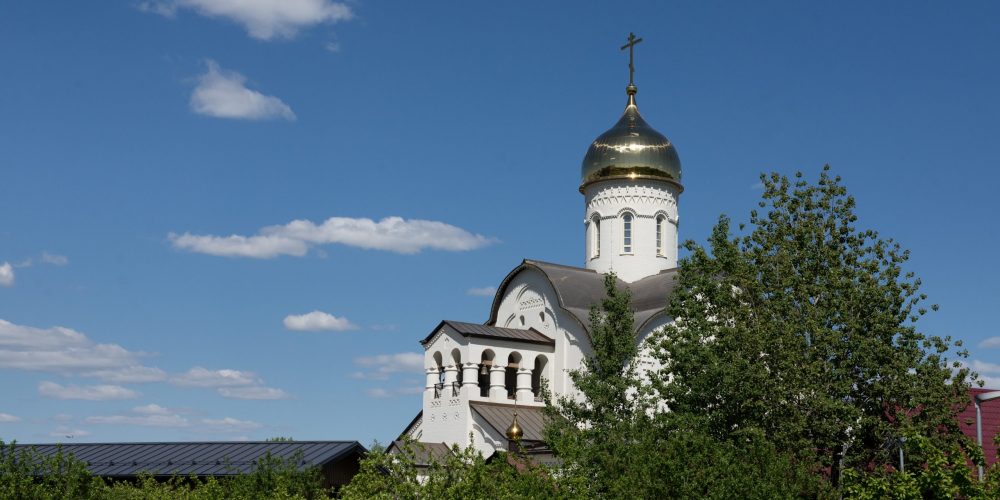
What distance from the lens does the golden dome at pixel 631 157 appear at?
34.5 m

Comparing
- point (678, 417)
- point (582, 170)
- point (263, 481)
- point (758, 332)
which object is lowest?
point (263, 481)

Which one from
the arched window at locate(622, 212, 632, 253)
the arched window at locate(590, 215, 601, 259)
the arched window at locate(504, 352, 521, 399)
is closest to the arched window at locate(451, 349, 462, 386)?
the arched window at locate(504, 352, 521, 399)

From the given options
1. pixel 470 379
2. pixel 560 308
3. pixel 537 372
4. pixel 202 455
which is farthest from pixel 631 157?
pixel 202 455

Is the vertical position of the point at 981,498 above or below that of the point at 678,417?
below

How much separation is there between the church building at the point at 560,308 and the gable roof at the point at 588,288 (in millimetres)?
39

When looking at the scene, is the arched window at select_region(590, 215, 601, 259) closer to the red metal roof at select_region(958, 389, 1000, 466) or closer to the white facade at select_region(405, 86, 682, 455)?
the white facade at select_region(405, 86, 682, 455)

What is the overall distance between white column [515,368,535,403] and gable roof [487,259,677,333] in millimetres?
2044

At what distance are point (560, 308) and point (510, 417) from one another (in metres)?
3.65

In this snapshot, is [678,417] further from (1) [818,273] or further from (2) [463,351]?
(2) [463,351]

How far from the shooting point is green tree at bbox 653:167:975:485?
20938 mm

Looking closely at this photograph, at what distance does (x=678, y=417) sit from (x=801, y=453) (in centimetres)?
217

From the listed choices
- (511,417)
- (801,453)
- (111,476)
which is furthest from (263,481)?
(511,417)

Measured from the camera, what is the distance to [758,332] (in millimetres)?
21625

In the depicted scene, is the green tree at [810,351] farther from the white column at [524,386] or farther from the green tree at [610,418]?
the white column at [524,386]
